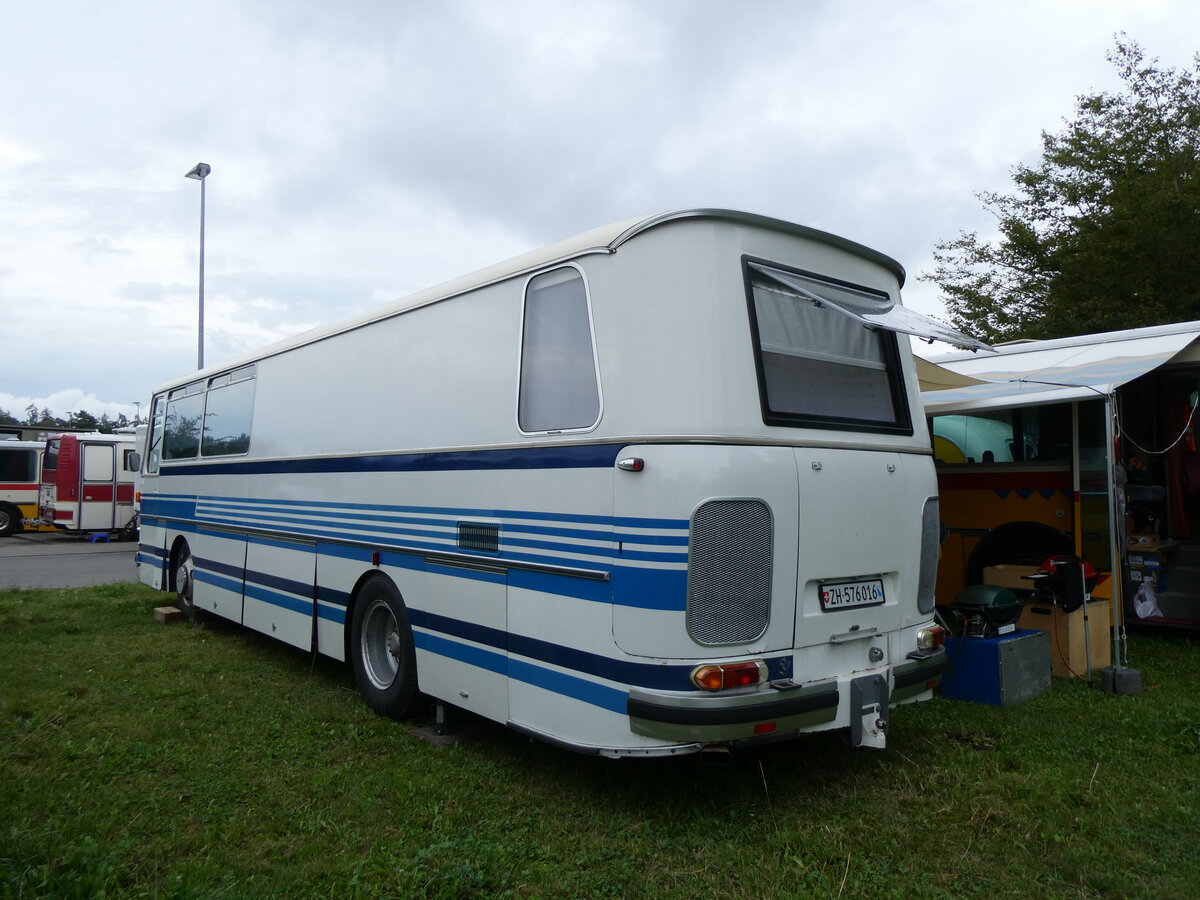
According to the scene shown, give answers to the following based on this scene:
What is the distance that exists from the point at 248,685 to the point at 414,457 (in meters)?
2.75

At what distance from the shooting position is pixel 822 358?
487 cm

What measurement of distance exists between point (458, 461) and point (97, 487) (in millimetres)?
20679

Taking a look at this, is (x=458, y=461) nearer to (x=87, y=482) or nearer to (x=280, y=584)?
(x=280, y=584)

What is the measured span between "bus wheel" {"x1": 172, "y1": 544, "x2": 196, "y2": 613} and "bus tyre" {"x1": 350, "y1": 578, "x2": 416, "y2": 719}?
3.96 meters

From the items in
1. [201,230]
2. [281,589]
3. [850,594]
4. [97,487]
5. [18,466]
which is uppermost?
[201,230]

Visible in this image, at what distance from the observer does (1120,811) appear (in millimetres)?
4336

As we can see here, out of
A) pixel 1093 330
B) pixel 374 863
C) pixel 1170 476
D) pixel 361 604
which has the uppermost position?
pixel 1093 330

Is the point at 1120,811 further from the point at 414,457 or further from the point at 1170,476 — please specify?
the point at 1170,476

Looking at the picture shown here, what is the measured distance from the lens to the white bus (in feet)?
13.2

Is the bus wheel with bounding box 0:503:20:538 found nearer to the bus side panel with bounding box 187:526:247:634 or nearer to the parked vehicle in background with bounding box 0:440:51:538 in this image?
the parked vehicle in background with bounding box 0:440:51:538

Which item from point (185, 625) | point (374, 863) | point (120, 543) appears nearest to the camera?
point (374, 863)

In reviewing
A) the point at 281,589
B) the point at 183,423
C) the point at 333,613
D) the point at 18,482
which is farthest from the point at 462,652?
the point at 18,482

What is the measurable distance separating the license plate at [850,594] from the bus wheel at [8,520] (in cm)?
2620

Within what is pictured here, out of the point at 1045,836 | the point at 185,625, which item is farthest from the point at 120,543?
the point at 1045,836
